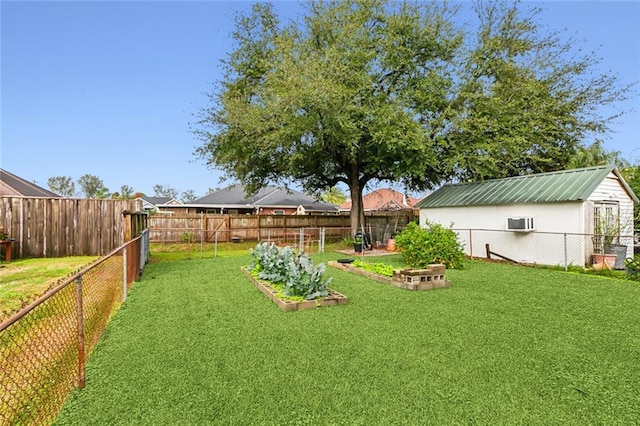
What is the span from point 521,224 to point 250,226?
1223cm

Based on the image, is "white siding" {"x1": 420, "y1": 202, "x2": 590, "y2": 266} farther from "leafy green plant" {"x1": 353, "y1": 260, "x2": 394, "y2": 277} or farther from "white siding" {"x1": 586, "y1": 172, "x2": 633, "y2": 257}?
"leafy green plant" {"x1": 353, "y1": 260, "x2": 394, "y2": 277}

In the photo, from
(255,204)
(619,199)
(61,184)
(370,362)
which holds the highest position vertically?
(61,184)

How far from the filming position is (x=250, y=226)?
1727cm

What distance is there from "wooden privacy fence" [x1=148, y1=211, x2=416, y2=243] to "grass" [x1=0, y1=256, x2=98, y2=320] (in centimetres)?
515

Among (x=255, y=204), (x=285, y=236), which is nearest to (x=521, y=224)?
(x=285, y=236)

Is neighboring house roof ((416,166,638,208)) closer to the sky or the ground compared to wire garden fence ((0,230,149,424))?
closer to the sky

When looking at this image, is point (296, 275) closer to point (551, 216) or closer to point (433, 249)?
point (433, 249)

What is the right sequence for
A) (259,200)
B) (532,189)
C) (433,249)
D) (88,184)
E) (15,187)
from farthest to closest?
(88,184) → (259,200) → (15,187) → (532,189) → (433,249)

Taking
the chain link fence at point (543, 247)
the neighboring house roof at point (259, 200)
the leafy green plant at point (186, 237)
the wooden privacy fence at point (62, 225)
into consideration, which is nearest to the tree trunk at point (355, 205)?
the chain link fence at point (543, 247)

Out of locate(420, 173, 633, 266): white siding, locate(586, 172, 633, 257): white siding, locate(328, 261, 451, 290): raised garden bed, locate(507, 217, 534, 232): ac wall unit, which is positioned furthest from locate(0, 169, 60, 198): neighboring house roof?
locate(586, 172, 633, 257): white siding

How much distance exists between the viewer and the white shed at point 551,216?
29.8 feet

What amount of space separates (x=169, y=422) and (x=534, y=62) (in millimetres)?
17199

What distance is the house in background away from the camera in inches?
1008

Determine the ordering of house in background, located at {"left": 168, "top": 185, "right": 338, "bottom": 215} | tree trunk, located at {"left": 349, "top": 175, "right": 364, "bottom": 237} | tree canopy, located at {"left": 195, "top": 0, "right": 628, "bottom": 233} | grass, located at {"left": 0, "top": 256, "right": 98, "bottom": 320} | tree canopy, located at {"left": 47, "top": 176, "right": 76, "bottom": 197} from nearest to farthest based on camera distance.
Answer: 1. grass, located at {"left": 0, "top": 256, "right": 98, "bottom": 320}
2. tree canopy, located at {"left": 195, "top": 0, "right": 628, "bottom": 233}
3. tree trunk, located at {"left": 349, "top": 175, "right": 364, "bottom": 237}
4. house in background, located at {"left": 168, "top": 185, "right": 338, "bottom": 215}
5. tree canopy, located at {"left": 47, "top": 176, "right": 76, "bottom": 197}
